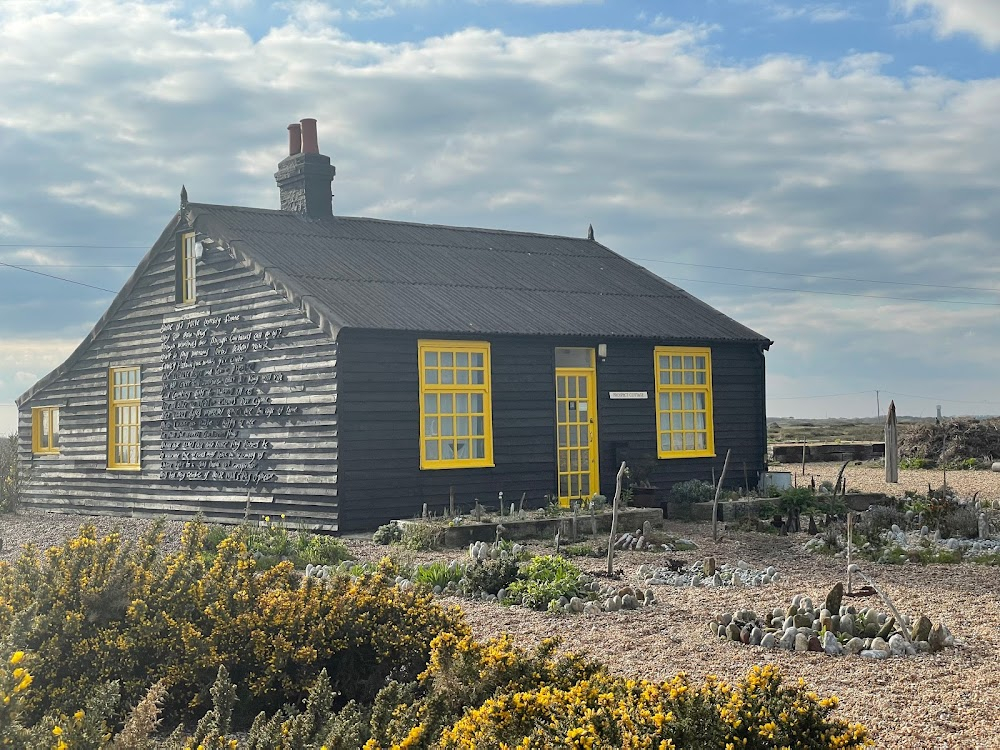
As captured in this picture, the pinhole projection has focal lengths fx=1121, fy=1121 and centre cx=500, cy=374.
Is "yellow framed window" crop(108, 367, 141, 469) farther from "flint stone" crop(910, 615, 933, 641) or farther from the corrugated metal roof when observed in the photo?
"flint stone" crop(910, 615, 933, 641)

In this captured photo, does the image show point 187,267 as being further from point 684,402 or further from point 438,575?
point 438,575

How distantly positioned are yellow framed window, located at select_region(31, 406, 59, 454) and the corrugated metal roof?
248 inches

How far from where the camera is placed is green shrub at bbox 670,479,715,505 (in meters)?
17.8

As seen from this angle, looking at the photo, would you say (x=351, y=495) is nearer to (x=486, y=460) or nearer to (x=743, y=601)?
(x=486, y=460)

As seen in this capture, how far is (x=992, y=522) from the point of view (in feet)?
45.3

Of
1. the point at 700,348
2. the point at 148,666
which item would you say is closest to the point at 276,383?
the point at 700,348

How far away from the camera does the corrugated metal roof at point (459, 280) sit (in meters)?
16.4

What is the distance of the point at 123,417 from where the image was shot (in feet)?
65.6

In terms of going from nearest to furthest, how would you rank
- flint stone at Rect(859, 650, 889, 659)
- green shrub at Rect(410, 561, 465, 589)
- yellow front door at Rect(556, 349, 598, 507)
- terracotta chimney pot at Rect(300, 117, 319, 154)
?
flint stone at Rect(859, 650, 889, 659) < green shrub at Rect(410, 561, 465, 589) < yellow front door at Rect(556, 349, 598, 507) < terracotta chimney pot at Rect(300, 117, 319, 154)

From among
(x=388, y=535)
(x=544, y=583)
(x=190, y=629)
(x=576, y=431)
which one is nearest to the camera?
(x=190, y=629)

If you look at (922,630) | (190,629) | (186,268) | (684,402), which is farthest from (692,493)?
(190,629)

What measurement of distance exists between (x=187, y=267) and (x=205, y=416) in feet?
8.77

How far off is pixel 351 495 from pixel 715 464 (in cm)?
700

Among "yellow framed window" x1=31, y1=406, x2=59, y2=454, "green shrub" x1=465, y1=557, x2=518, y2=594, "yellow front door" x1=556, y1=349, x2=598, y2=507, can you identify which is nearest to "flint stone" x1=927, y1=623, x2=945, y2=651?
"green shrub" x1=465, y1=557, x2=518, y2=594
